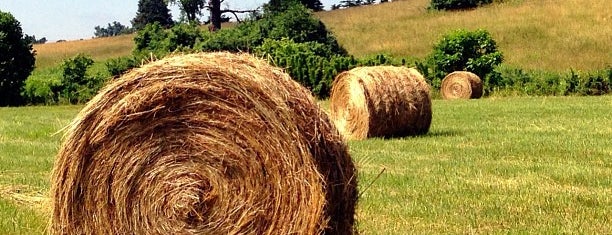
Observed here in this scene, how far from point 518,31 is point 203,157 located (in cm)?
5180

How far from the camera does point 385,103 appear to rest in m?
15.6

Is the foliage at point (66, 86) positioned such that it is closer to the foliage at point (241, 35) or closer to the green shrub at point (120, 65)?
the green shrub at point (120, 65)

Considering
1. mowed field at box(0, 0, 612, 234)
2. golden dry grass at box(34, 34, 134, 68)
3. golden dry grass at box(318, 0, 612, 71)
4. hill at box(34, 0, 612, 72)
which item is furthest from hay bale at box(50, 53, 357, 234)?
golden dry grass at box(34, 34, 134, 68)

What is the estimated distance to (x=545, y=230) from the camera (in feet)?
23.0

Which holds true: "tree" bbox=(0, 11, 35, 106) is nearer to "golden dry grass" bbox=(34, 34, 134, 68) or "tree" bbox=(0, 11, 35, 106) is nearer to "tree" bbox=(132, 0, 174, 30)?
"golden dry grass" bbox=(34, 34, 134, 68)

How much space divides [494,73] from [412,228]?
29.6 metres

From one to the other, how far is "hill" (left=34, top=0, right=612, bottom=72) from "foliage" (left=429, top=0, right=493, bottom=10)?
46.1 inches

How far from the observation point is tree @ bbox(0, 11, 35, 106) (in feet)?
120

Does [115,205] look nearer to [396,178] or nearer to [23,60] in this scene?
[396,178]

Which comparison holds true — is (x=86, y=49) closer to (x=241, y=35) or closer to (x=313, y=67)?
(x=241, y=35)

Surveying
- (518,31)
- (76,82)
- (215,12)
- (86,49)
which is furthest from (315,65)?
(86,49)

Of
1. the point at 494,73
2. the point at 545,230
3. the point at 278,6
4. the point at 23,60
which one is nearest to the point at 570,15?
the point at 278,6

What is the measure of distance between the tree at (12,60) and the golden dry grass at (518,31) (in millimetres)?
22182

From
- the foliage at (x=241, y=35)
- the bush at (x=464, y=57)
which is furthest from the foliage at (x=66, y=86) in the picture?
the bush at (x=464, y=57)
